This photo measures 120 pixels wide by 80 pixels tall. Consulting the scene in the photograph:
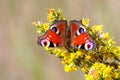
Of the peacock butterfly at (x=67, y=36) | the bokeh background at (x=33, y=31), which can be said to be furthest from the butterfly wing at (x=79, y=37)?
the bokeh background at (x=33, y=31)

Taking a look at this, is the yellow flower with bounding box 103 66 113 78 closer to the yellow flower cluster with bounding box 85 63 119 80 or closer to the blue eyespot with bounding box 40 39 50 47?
the yellow flower cluster with bounding box 85 63 119 80

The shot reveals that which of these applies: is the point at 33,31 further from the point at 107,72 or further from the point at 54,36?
the point at 107,72

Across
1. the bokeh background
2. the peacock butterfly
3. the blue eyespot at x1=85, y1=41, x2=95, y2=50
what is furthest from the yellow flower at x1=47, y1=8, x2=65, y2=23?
the bokeh background

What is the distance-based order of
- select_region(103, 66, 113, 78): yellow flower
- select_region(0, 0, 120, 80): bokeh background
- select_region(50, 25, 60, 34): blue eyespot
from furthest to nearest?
select_region(0, 0, 120, 80): bokeh background
select_region(50, 25, 60, 34): blue eyespot
select_region(103, 66, 113, 78): yellow flower

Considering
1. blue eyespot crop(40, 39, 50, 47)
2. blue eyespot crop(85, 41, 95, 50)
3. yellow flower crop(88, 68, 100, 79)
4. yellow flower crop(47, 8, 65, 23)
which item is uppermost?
yellow flower crop(47, 8, 65, 23)

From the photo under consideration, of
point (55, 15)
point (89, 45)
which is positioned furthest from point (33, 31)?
point (89, 45)

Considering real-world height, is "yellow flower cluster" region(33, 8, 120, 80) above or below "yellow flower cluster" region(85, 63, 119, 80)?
above
